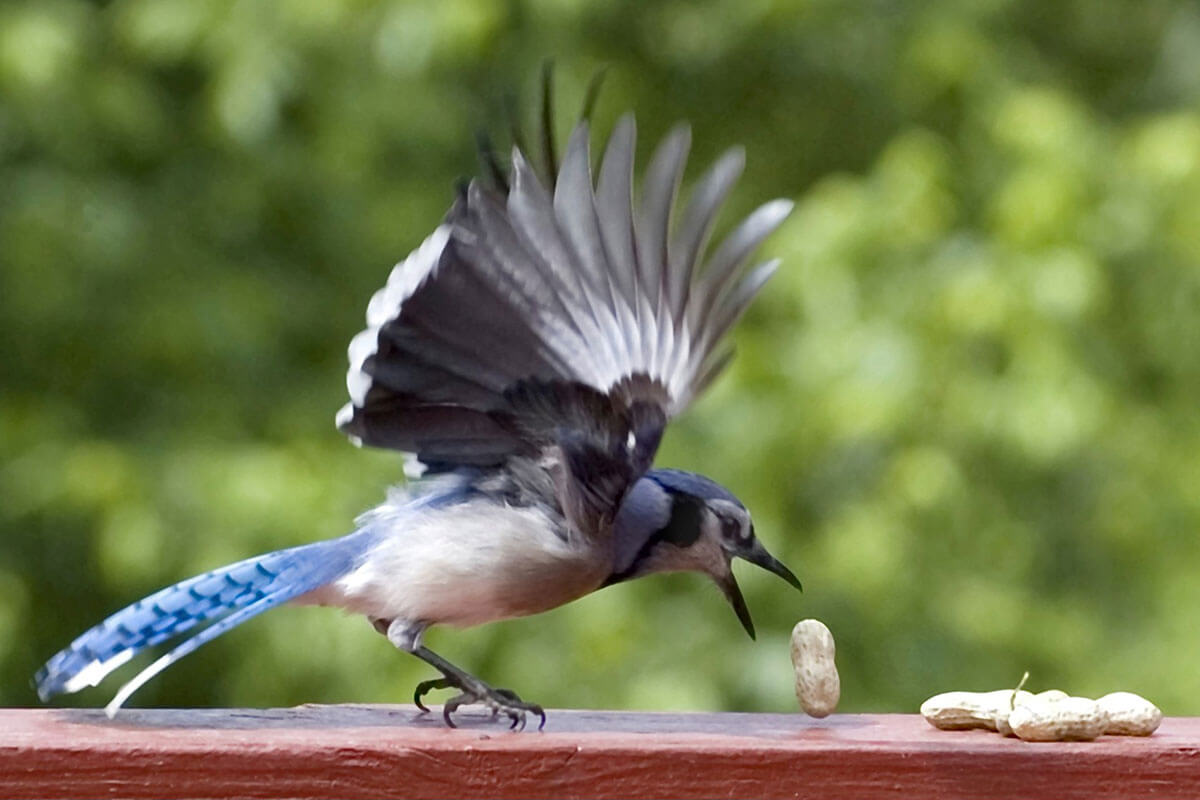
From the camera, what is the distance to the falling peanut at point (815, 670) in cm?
186

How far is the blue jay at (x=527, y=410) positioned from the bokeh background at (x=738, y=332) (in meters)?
1.56

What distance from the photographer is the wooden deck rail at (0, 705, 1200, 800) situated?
1.56 meters

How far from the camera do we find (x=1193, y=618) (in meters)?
3.90

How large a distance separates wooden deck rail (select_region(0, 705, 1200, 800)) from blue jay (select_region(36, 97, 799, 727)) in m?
0.14

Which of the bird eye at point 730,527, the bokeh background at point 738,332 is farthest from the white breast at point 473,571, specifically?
the bokeh background at point 738,332

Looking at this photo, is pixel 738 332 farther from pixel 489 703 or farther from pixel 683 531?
pixel 489 703

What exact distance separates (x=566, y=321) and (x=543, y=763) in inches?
17.4

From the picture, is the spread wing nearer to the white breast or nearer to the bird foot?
the white breast

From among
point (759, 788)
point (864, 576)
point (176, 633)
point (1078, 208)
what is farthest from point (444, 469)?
point (1078, 208)

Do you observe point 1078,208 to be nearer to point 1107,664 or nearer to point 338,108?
point 1107,664

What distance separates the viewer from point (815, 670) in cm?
187

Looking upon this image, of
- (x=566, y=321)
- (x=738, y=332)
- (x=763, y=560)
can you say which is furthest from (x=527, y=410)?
(x=738, y=332)

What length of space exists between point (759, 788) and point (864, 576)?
6.81ft

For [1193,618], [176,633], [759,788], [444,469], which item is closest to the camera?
[759,788]
